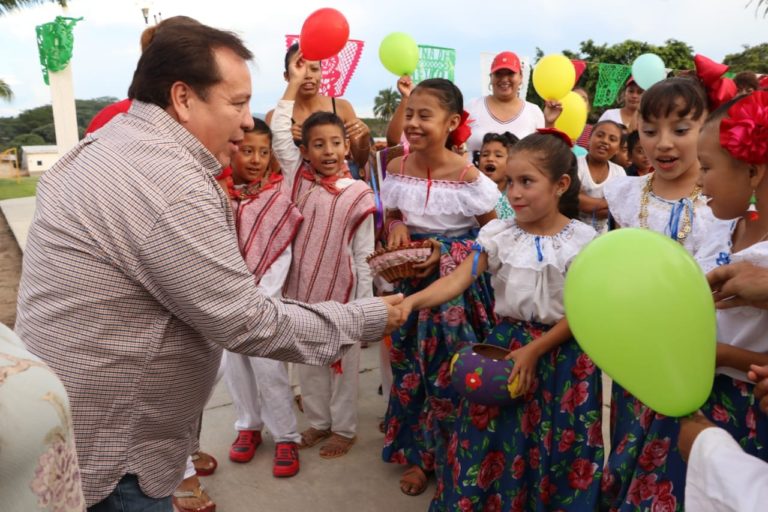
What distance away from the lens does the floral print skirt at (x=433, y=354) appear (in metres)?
2.81

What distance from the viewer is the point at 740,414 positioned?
1.71 m

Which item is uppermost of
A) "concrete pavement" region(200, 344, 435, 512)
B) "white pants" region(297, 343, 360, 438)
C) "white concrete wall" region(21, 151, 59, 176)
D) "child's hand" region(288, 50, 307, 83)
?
"child's hand" region(288, 50, 307, 83)

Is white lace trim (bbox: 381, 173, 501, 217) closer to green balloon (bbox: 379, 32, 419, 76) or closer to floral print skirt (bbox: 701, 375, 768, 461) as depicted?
floral print skirt (bbox: 701, 375, 768, 461)

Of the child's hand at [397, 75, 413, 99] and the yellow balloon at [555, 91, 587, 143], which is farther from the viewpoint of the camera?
the yellow balloon at [555, 91, 587, 143]

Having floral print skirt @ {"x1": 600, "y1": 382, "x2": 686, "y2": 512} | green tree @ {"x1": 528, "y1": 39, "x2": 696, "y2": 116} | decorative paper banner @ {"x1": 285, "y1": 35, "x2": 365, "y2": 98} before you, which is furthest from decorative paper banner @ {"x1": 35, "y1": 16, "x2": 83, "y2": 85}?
green tree @ {"x1": 528, "y1": 39, "x2": 696, "y2": 116}

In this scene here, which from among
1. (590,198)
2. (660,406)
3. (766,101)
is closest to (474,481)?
(660,406)

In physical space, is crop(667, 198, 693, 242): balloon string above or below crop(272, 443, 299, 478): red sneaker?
above

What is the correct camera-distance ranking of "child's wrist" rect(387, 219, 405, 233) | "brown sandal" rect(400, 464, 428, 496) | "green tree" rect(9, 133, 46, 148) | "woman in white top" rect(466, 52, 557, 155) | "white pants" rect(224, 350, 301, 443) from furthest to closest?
"green tree" rect(9, 133, 46, 148), "woman in white top" rect(466, 52, 557, 155), "white pants" rect(224, 350, 301, 443), "child's wrist" rect(387, 219, 405, 233), "brown sandal" rect(400, 464, 428, 496)

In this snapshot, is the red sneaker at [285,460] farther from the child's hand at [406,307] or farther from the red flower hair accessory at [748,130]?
the red flower hair accessory at [748,130]

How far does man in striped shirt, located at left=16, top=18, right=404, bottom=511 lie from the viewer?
4.90 ft

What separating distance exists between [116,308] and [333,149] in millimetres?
1893

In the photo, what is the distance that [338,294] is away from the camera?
323 centimetres

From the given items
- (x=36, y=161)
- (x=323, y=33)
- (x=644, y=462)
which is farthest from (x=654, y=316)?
(x=36, y=161)

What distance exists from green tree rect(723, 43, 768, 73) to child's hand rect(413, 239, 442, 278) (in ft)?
94.6
